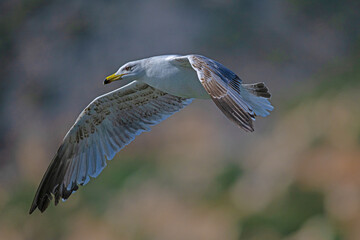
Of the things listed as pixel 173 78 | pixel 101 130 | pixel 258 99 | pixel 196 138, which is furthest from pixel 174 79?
pixel 196 138

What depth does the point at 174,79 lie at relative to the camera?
3.91m

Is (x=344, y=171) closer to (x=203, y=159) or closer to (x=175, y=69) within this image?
(x=203, y=159)

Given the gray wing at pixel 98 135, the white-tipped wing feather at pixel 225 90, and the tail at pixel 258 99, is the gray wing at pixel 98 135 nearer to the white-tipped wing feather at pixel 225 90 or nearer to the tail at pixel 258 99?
the tail at pixel 258 99

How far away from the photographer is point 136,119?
476 cm

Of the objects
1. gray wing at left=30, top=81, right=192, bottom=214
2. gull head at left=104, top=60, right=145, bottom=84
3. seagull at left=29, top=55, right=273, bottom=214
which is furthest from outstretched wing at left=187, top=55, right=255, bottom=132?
A: gray wing at left=30, top=81, right=192, bottom=214

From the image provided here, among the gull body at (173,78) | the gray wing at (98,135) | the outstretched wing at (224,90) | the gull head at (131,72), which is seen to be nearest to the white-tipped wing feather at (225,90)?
the outstretched wing at (224,90)

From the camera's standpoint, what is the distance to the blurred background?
6629 mm

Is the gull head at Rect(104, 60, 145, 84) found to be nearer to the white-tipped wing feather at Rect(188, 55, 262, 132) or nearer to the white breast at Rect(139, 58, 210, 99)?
the white breast at Rect(139, 58, 210, 99)

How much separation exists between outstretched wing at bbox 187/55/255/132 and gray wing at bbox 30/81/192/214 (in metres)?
1.16

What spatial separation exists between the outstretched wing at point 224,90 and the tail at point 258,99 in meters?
0.65

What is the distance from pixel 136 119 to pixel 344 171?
9.34ft

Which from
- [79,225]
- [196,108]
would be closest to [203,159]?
[196,108]

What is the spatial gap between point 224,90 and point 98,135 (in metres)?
1.73

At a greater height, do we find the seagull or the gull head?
the gull head
